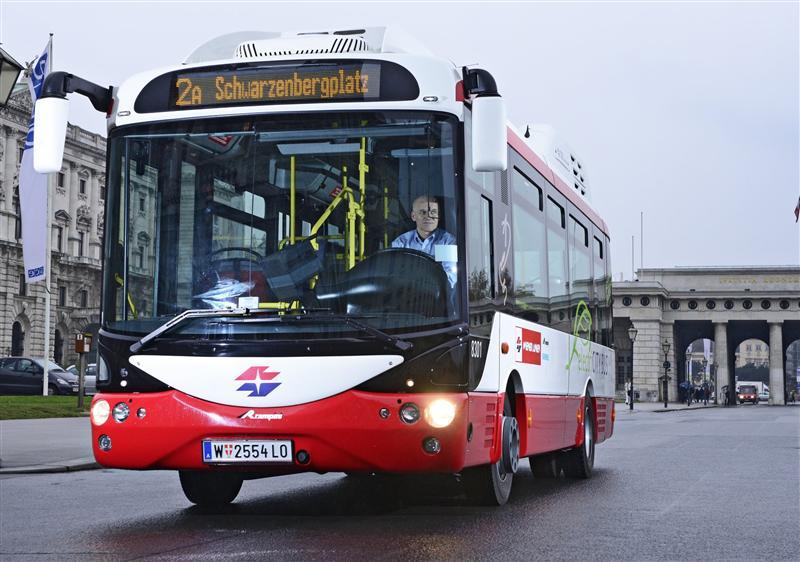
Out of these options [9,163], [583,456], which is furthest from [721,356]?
[583,456]

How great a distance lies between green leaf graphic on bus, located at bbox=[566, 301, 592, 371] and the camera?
13.4 metres

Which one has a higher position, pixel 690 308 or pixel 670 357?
pixel 690 308

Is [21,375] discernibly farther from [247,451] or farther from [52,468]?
[247,451]

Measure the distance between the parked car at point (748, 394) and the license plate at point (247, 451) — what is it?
4294 inches

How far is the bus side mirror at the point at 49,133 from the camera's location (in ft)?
27.3

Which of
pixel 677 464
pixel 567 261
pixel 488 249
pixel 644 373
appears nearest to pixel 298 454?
pixel 488 249

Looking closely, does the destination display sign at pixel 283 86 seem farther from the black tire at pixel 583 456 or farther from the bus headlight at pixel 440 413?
the black tire at pixel 583 456

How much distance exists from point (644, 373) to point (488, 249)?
88933mm

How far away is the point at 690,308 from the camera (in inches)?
3947

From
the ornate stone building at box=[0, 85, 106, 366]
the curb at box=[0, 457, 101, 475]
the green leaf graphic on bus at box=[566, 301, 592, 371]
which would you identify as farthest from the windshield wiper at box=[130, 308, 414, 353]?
the ornate stone building at box=[0, 85, 106, 366]

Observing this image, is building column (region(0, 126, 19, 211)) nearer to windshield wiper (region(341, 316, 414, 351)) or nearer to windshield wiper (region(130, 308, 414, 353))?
windshield wiper (region(130, 308, 414, 353))

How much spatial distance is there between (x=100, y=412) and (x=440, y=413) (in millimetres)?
2349

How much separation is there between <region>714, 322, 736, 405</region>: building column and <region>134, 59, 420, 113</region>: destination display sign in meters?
95.4

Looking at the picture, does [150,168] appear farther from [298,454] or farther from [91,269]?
[91,269]
